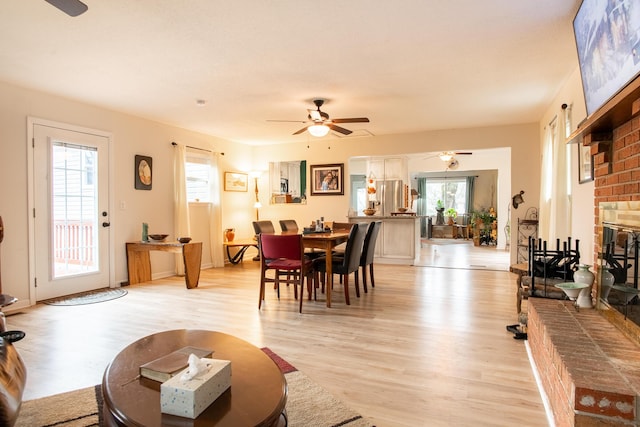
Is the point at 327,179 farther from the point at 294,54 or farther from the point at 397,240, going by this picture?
the point at 294,54

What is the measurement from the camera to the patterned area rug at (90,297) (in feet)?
13.6

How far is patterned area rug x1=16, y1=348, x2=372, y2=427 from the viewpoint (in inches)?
71.4

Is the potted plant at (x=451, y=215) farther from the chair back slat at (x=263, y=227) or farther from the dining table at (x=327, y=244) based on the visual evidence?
the dining table at (x=327, y=244)

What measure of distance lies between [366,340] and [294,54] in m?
2.51

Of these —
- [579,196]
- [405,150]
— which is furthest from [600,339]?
[405,150]

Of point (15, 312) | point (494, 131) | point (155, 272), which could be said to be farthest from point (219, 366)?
point (494, 131)

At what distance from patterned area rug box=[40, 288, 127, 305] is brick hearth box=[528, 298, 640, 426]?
4387mm

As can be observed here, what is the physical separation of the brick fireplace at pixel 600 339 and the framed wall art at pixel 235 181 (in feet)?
18.7

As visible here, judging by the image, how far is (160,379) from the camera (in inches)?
54.6

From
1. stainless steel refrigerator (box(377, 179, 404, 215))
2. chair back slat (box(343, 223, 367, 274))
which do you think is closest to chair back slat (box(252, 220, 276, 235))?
chair back slat (box(343, 223, 367, 274))

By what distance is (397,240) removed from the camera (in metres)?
6.79

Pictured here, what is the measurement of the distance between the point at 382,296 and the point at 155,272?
3552mm

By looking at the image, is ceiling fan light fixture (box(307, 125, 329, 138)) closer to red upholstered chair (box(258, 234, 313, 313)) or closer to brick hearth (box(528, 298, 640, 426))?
red upholstered chair (box(258, 234, 313, 313))

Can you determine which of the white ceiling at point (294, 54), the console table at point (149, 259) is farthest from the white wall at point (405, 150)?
the console table at point (149, 259)
